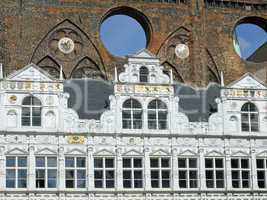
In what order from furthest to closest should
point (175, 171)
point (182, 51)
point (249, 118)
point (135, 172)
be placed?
point (182, 51) → point (249, 118) → point (175, 171) → point (135, 172)

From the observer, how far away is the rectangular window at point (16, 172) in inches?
1256

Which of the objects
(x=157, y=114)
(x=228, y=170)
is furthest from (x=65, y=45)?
(x=228, y=170)

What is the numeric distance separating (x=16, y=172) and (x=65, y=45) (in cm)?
1503

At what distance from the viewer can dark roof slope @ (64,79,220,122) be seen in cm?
3412

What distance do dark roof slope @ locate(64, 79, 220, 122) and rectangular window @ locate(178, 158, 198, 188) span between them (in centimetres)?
226

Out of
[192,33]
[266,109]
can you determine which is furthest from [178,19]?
[266,109]

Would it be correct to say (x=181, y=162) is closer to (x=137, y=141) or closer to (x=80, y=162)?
(x=137, y=141)

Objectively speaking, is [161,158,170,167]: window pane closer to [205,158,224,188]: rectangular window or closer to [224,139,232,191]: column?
[205,158,224,188]: rectangular window

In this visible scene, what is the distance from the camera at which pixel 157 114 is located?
1351 inches

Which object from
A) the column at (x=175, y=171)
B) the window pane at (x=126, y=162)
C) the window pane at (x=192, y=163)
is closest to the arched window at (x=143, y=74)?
the column at (x=175, y=171)

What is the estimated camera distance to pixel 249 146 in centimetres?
3494

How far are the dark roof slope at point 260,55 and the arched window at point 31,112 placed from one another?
28.2 meters

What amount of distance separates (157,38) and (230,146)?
14.5 metres

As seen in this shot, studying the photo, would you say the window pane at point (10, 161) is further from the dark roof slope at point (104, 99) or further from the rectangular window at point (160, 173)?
the rectangular window at point (160, 173)
